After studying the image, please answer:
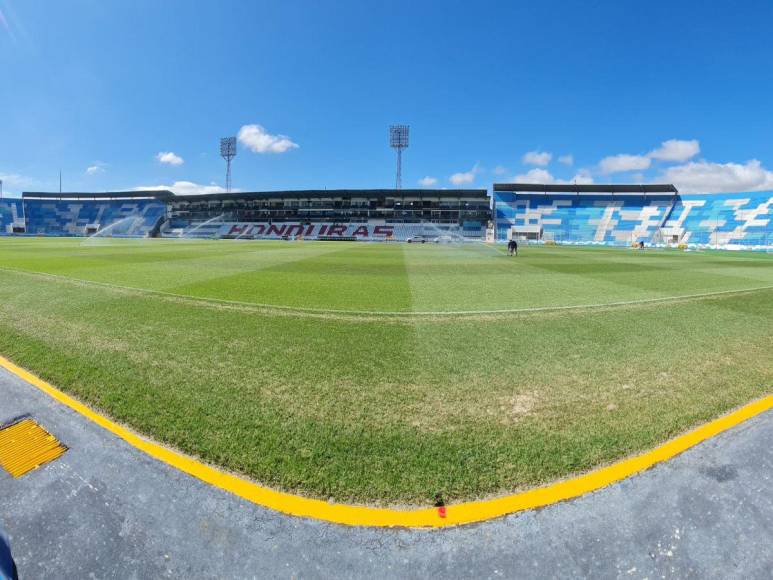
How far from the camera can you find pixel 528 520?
2566mm

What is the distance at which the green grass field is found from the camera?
3154 millimetres

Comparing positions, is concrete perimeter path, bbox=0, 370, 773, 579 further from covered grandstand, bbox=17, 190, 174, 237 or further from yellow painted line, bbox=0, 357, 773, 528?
covered grandstand, bbox=17, 190, 174, 237

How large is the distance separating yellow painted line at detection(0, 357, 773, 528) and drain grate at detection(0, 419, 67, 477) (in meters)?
0.55

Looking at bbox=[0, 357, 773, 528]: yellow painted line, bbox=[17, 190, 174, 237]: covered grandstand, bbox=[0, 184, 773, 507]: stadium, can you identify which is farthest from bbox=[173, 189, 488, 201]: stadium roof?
bbox=[0, 357, 773, 528]: yellow painted line

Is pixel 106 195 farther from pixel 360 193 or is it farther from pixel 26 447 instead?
pixel 26 447

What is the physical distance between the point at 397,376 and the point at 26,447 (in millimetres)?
3814

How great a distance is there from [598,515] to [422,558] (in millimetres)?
1325

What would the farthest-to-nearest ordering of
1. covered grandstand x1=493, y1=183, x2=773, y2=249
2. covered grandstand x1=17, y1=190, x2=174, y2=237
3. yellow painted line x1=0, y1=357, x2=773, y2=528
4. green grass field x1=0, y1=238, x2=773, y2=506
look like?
1. covered grandstand x1=17, y1=190, x2=174, y2=237
2. covered grandstand x1=493, y1=183, x2=773, y2=249
3. green grass field x1=0, y1=238, x2=773, y2=506
4. yellow painted line x1=0, y1=357, x2=773, y2=528

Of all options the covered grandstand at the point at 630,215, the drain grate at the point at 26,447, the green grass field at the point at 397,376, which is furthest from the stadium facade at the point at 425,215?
the drain grate at the point at 26,447

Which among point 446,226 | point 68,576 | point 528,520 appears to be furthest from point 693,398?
point 446,226

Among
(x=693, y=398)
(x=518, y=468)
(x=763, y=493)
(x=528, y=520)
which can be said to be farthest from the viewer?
(x=693, y=398)

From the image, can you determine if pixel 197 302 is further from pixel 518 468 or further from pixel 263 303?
pixel 518 468

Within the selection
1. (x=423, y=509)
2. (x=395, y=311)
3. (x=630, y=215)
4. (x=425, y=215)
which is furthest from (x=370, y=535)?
(x=425, y=215)

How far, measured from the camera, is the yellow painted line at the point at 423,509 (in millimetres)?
2582
